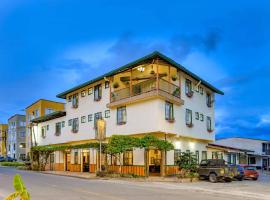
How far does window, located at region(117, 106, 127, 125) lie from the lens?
32.5 meters

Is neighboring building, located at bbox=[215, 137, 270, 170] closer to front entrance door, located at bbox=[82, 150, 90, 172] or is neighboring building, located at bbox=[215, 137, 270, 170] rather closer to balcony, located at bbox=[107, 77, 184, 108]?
front entrance door, located at bbox=[82, 150, 90, 172]

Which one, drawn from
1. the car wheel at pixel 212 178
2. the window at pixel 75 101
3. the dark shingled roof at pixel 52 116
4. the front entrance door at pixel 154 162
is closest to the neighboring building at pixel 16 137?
the dark shingled roof at pixel 52 116

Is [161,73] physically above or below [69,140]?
above

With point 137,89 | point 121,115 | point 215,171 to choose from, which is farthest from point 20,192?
point 137,89

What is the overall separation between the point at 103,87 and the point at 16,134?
62.5m

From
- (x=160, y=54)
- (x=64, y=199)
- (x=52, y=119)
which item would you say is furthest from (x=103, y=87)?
(x=64, y=199)

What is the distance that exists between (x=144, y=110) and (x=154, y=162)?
517cm

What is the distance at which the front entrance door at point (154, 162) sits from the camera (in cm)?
3085

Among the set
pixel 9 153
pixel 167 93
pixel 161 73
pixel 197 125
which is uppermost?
pixel 161 73

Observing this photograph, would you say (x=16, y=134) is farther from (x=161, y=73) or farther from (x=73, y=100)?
(x=161, y=73)

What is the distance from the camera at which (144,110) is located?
3031 centimetres

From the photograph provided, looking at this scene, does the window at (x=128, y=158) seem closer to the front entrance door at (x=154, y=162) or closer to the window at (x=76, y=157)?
the front entrance door at (x=154, y=162)

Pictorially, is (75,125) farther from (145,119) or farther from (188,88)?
(188,88)

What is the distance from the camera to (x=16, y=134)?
9088cm
